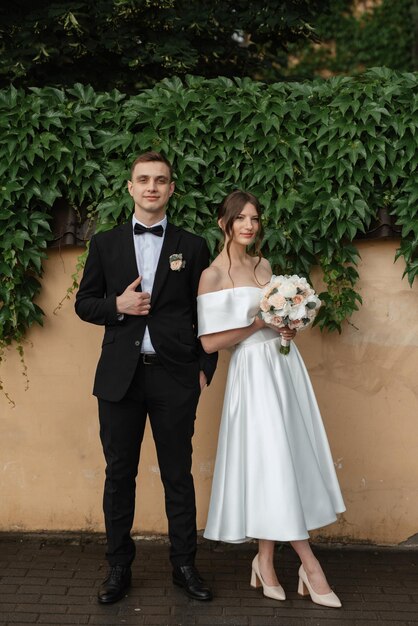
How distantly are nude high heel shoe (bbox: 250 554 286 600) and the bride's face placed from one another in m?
1.81

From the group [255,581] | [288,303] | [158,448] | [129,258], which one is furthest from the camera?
[255,581]

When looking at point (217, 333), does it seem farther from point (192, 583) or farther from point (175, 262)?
Result: point (192, 583)

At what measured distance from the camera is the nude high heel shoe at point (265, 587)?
4.64m

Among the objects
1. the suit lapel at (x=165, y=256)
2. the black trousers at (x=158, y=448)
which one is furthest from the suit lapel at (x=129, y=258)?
the black trousers at (x=158, y=448)

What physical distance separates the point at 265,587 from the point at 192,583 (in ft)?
1.34

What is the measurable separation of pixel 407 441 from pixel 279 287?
1.79 metres

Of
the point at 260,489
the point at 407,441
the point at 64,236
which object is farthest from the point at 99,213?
the point at 407,441

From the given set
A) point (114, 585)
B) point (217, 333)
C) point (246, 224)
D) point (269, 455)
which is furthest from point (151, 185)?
point (114, 585)

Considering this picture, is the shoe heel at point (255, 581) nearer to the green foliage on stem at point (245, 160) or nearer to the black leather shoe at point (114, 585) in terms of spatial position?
the black leather shoe at point (114, 585)

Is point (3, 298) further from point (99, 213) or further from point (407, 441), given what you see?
point (407, 441)

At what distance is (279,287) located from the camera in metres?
4.40

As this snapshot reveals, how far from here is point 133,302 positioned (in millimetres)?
4398

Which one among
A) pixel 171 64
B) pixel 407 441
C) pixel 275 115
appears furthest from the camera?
pixel 171 64

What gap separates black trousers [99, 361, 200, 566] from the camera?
4.55 metres
